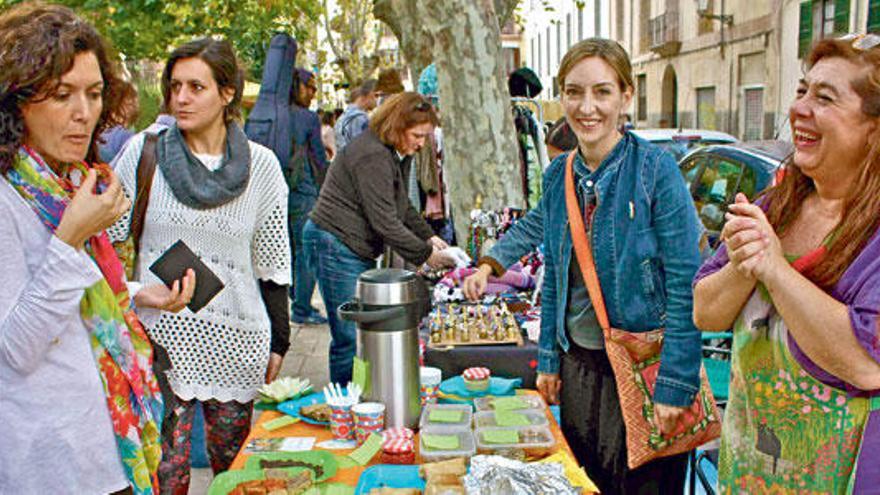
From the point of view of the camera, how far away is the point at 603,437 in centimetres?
237

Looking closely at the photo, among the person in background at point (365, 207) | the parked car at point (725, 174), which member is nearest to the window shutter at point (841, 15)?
the parked car at point (725, 174)

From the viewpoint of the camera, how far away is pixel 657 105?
26.4 m

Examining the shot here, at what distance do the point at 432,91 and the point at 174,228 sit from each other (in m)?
4.74

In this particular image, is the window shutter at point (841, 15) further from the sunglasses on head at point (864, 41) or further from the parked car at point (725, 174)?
the sunglasses on head at point (864, 41)

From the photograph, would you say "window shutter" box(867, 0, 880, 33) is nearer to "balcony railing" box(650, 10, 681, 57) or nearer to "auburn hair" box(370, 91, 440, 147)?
"balcony railing" box(650, 10, 681, 57)

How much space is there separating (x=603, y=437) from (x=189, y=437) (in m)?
1.39

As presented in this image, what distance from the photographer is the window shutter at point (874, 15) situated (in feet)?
42.8

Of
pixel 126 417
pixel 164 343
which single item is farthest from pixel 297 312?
pixel 126 417

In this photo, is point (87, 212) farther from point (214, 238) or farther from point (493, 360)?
point (493, 360)

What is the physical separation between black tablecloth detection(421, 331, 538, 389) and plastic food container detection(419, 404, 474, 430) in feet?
2.69

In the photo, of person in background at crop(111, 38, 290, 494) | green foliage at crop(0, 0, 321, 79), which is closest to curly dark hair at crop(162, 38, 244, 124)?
person in background at crop(111, 38, 290, 494)

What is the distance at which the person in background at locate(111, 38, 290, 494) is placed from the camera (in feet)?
8.44

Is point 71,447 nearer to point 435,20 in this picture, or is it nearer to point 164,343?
point 164,343

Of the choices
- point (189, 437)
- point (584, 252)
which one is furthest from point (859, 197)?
point (189, 437)
